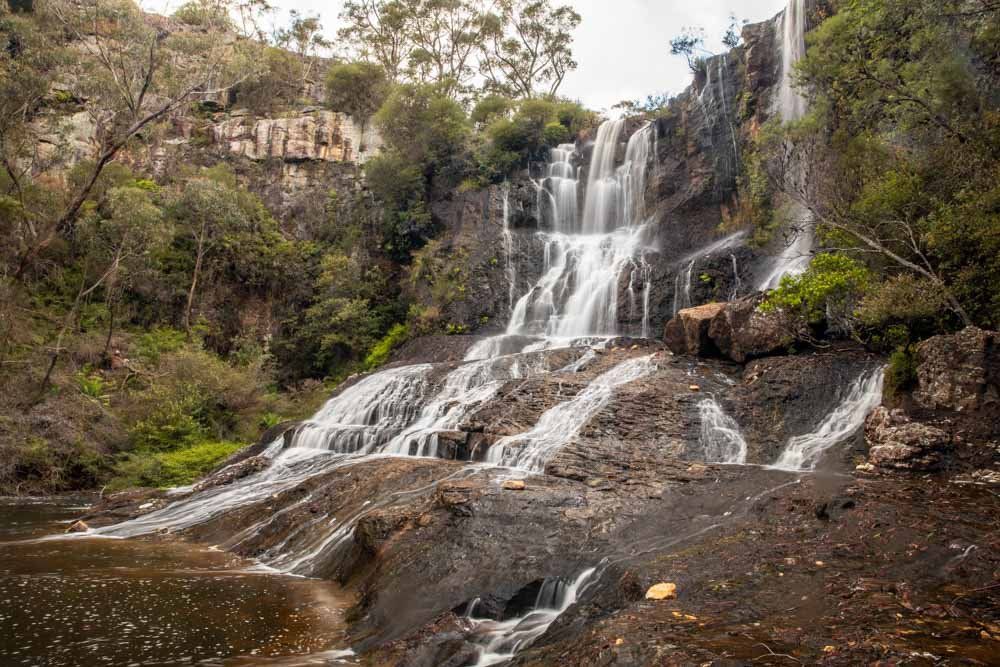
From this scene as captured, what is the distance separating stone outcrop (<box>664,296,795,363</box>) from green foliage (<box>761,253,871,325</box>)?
0.59 m

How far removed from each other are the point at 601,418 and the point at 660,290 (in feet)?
29.4

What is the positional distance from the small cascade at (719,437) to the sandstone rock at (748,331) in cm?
216

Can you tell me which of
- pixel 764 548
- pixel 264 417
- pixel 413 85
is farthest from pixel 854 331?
pixel 413 85

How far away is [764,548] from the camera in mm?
6094

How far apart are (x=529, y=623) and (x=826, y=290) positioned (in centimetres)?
884

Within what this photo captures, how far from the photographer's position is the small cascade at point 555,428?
406 inches

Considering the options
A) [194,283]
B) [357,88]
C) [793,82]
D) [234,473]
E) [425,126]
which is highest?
[357,88]

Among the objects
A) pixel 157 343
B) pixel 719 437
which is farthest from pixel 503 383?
pixel 157 343

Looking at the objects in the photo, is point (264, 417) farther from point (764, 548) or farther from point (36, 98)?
point (764, 548)

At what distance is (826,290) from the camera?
1141 centimetres

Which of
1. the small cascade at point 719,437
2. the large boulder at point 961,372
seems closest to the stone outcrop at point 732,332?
the small cascade at point 719,437

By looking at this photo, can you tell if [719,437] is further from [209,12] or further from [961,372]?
[209,12]

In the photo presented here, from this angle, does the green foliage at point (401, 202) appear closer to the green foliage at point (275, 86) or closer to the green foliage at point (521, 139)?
the green foliage at point (521, 139)

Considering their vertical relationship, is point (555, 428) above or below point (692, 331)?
below
